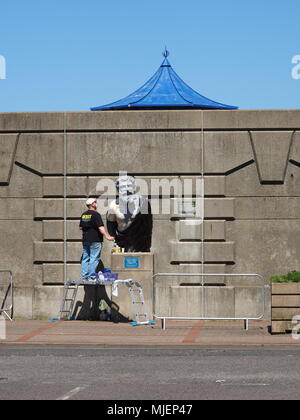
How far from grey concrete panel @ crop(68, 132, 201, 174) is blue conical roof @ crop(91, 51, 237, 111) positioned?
48.0 ft

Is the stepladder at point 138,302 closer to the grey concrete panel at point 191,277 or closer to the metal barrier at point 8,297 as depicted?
the grey concrete panel at point 191,277

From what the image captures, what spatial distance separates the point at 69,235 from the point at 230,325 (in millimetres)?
3723

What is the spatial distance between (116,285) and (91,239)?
108 cm

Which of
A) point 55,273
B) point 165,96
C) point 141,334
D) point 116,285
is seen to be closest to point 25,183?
point 55,273

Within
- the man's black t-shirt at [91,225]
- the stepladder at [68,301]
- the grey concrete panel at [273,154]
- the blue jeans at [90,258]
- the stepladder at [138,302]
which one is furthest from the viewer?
the grey concrete panel at [273,154]

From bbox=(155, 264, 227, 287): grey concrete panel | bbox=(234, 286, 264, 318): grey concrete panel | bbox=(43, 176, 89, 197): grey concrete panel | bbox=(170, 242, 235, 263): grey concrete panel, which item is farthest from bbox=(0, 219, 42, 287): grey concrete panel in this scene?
bbox=(234, 286, 264, 318): grey concrete panel

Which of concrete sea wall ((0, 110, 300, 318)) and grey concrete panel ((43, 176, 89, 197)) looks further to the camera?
grey concrete panel ((43, 176, 89, 197))

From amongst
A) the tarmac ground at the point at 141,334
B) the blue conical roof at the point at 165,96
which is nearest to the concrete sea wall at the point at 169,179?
the tarmac ground at the point at 141,334

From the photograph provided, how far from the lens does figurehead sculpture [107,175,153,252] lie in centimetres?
1958

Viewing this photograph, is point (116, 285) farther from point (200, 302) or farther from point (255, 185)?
point (255, 185)

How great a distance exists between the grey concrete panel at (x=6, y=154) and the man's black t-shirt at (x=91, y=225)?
2007 mm

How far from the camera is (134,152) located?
65.7ft

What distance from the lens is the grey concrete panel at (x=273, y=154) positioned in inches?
778

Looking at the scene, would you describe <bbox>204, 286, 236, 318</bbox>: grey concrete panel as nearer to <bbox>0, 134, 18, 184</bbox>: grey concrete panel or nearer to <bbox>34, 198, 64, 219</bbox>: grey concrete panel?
<bbox>34, 198, 64, 219</bbox>: grey concrete panel
